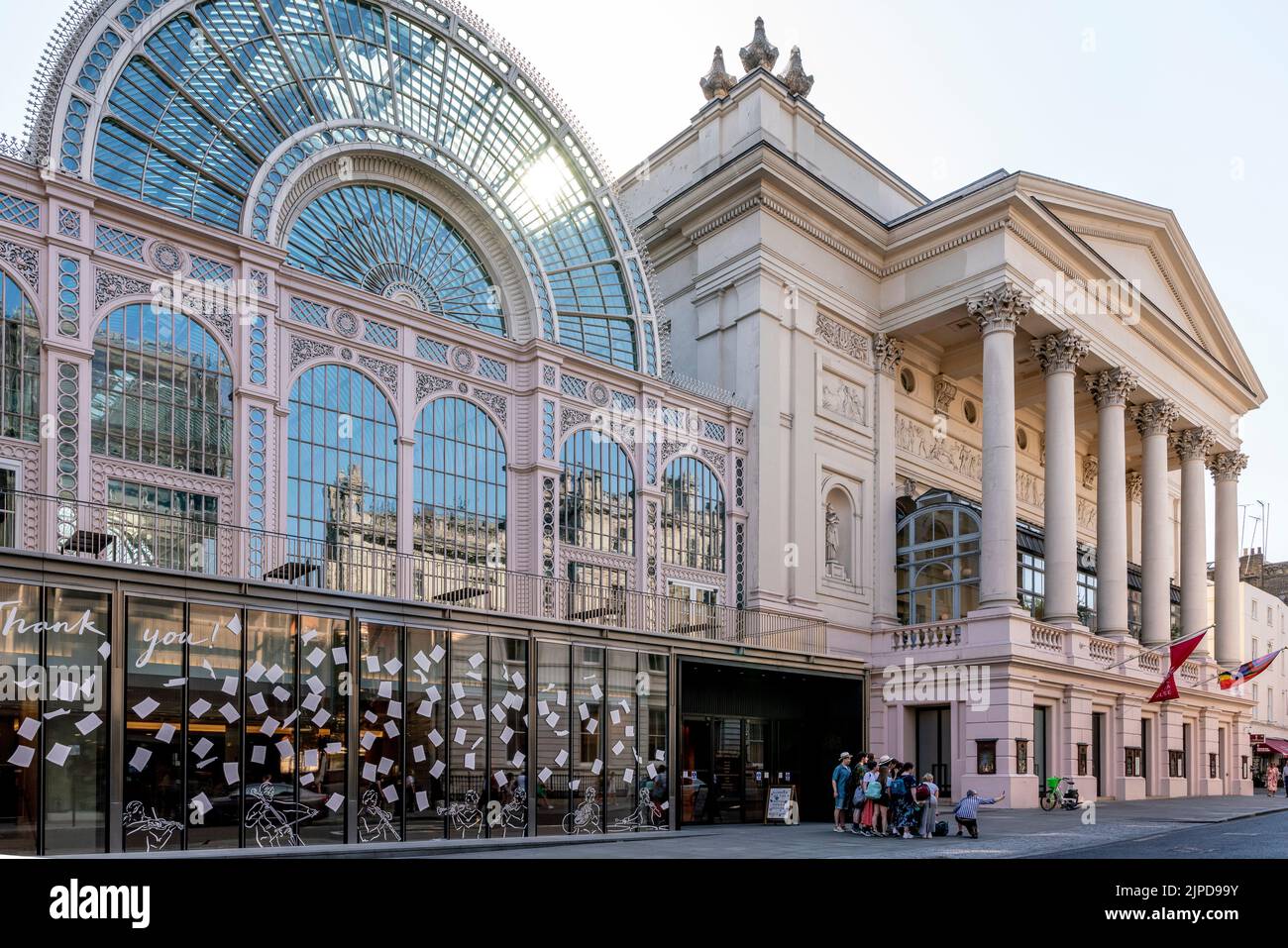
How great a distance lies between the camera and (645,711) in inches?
987

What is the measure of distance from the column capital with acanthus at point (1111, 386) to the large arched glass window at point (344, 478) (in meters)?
26.9

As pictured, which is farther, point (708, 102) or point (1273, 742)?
point (1273, 742)

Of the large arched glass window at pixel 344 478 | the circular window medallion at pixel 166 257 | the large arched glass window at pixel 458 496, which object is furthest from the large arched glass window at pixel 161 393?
the large arched glass window at pixel 458 496

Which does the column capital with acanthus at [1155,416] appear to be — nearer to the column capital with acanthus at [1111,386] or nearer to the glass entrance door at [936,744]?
the column capital with acanthus at [1111,386]

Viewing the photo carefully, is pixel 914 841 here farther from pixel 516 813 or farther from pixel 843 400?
pixel 843 400

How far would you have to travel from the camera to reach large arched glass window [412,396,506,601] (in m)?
26.2

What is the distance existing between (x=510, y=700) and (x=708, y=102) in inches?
981

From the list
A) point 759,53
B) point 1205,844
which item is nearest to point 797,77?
point 759,53

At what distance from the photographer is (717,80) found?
133 feet

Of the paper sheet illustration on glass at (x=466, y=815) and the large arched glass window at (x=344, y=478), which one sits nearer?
the paper sheet illustration on glass at (x=466, y=815)

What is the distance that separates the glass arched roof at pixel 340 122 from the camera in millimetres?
22531
